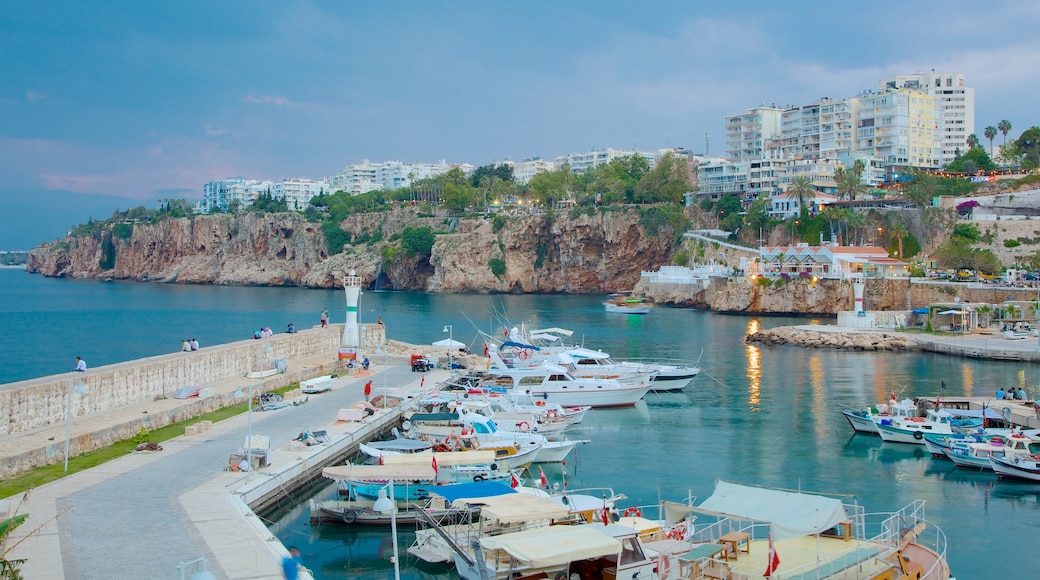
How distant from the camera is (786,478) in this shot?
26.3m

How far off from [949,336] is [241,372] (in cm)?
4805

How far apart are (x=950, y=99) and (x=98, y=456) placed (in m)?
152

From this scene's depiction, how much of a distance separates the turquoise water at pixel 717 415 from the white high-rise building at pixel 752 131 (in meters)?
69.4

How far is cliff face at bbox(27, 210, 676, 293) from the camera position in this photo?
124m

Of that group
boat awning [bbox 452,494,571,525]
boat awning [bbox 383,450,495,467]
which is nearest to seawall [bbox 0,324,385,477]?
boat awning [bbox 383,450,495,467]

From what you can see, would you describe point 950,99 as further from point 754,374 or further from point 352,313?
point 352,313

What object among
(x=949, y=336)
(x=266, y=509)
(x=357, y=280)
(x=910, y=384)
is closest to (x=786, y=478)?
(x=266, y=509)

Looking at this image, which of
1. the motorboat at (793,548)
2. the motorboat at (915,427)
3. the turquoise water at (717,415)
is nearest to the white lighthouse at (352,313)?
the turquoise water at (717,415)

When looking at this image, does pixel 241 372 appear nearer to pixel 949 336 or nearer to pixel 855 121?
pixel 949 336

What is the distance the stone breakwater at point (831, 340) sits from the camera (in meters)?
59.1

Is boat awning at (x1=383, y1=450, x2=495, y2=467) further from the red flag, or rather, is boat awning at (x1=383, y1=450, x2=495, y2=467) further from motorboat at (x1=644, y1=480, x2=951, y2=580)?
the red flag

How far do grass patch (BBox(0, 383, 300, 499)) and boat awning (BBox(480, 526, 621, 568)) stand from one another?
37.2ft

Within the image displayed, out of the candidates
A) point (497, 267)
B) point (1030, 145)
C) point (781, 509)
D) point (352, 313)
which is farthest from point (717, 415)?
point (1030, 145)

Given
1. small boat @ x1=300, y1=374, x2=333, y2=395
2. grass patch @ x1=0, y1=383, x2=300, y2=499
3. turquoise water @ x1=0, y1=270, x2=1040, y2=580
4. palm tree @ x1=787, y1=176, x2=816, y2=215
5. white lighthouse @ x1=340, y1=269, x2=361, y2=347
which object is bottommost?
turquoise water @ x1=0, y1=270, x2=1040, y2=580
